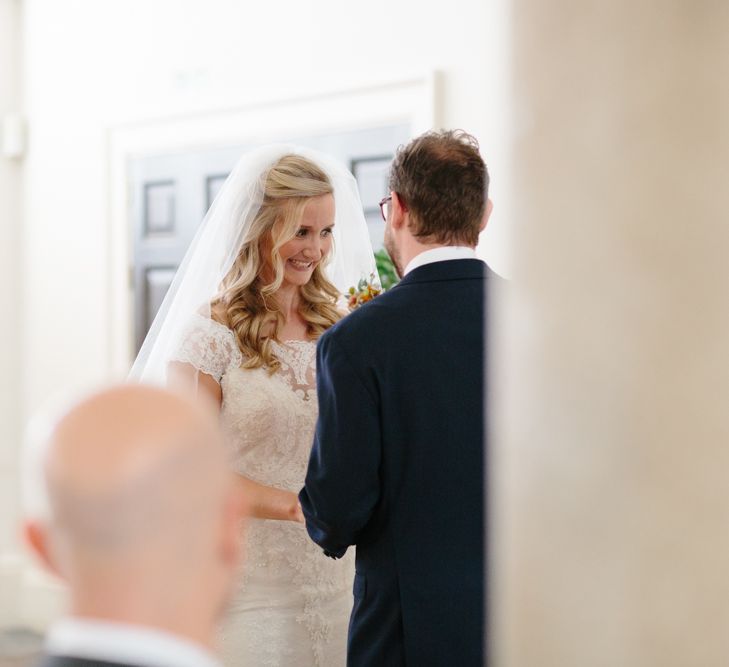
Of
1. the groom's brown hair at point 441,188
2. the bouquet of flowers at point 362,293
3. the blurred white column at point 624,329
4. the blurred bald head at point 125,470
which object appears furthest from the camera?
the bouquet of flowers at point 362,293

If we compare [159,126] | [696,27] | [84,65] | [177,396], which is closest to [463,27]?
[159,126]

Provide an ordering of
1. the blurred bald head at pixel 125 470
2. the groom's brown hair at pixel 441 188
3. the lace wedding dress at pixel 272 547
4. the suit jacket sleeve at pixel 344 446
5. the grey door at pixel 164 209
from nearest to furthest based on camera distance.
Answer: the blurred bald head at pixel 125 470 < the suit jacket sleeve at pixel 344 446 < the groom's brown hair at pixel 441 188 < the lace wedding dress at pixel 272 547 < the grey door at pixel 164 209

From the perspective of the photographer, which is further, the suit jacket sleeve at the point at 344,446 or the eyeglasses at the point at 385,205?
the eyeglasses at the point at 385,205

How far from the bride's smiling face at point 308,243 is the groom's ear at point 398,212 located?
74cm

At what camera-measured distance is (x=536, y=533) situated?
100 cm

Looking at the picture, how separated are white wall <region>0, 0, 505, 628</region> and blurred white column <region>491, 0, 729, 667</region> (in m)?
3.23

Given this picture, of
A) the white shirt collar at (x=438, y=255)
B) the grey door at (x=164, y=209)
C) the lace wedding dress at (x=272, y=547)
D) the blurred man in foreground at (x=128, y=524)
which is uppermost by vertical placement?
the grey door at (x=164, y=209)

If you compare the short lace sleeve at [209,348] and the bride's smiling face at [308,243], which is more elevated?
the bride's smiling face at [308,243]

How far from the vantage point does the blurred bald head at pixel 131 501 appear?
2.45 ft

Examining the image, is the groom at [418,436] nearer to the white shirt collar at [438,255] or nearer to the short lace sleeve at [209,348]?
the white shirt collar at [438,255]

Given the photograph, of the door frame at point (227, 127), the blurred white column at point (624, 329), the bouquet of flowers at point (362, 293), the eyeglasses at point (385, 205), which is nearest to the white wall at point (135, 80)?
the door frame at point (227, 127)

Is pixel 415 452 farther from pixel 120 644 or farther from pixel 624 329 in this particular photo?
pixel 120 644

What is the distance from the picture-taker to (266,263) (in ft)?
9.48

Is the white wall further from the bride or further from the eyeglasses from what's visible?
the eyeglasses
